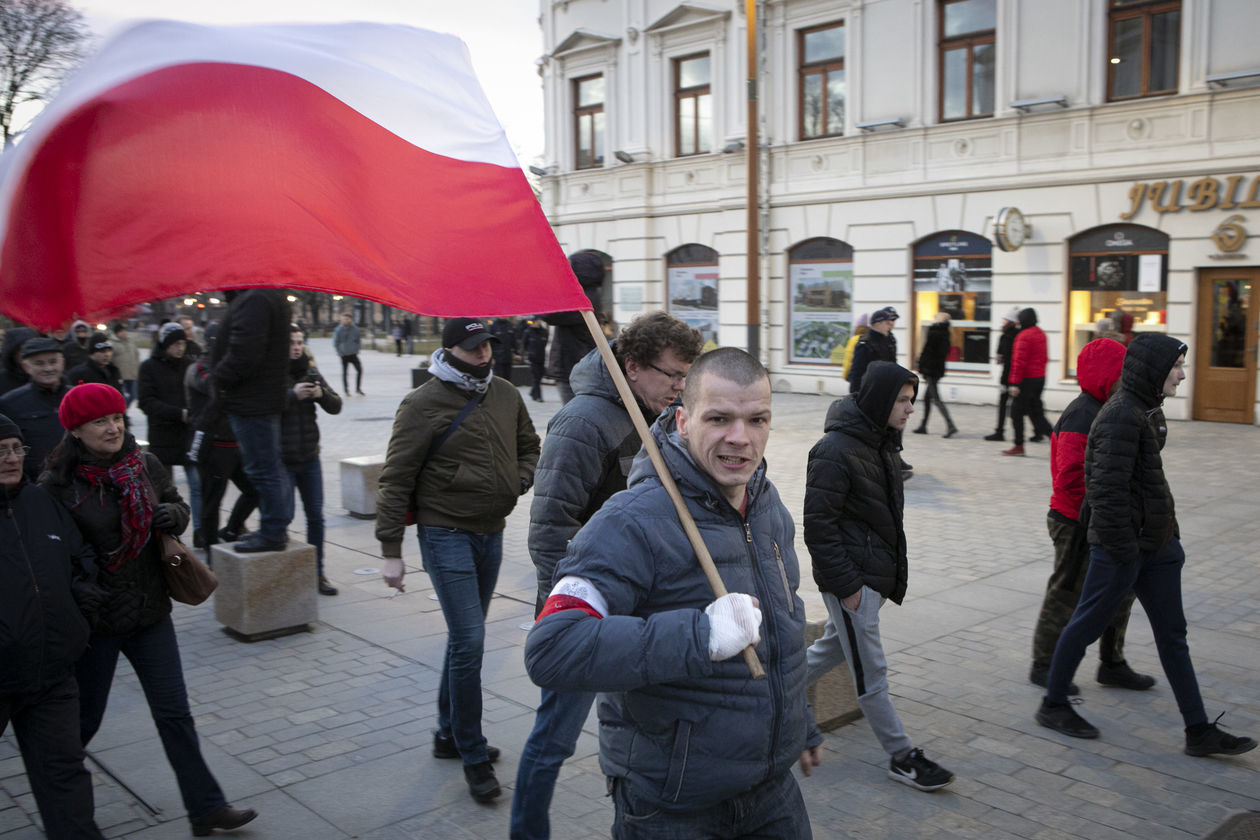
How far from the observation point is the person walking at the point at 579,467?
3.62m

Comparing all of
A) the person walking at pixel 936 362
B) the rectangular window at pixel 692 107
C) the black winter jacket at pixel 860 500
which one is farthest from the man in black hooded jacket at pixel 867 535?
the rectangular window at pixel 692 107

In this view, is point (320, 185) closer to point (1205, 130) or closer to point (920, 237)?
point (1205, 130)

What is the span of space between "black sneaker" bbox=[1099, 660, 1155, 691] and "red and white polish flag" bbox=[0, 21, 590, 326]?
155 inches

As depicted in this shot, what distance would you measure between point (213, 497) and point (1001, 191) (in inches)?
590

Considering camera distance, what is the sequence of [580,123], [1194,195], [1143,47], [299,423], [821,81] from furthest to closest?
1. [580,123]
2. [821,81]
3. [1143,47]
4. [1194,195]
5. [299,423]

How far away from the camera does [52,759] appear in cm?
355

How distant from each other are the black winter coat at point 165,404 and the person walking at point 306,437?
173 centimetres

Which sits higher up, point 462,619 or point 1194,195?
point 1194,195

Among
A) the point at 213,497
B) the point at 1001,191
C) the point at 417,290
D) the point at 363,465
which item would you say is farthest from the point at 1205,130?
the point at 417,290

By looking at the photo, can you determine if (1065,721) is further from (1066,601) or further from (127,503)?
(127,503)

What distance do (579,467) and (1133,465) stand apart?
2.58m

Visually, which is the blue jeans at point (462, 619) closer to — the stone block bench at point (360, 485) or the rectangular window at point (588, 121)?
the stone block bench at point (360, 485)

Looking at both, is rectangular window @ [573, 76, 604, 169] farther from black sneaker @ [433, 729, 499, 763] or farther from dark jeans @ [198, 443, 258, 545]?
black sneaker @ [433, 729, 499, 763]

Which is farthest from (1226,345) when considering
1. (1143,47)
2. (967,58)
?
(967,58)
